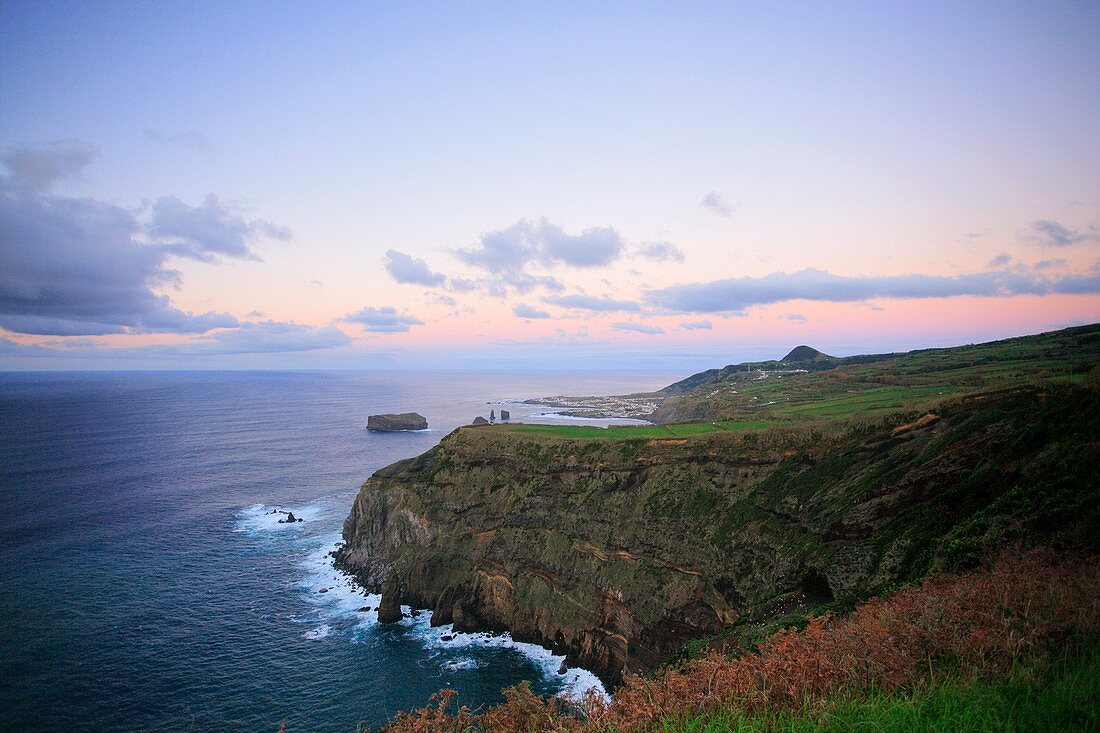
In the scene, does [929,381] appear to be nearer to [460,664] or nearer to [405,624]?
[460,664]

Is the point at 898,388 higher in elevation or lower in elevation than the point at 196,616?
higher

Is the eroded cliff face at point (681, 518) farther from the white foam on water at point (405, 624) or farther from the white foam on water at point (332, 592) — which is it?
the white foam on water at point (332, 592)

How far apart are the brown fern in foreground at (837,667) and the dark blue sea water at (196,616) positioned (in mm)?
10285

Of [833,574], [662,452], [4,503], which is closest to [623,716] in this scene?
[833,574]

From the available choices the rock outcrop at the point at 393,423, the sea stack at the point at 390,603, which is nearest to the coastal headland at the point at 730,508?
the sea stack at the point at 390,603

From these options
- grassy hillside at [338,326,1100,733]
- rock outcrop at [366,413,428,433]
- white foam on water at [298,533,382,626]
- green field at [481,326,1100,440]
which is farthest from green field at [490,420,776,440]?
rock outcrop at [366,413,428,433]

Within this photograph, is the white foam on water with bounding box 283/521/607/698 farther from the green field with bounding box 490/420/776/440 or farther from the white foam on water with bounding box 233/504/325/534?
the green field with bounding box 490/420/776/440

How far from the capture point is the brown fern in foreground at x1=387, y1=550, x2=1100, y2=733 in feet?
20.2

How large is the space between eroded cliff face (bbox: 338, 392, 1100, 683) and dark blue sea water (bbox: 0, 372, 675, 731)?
13.3 ft

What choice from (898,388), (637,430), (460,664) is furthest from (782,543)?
(898,388)

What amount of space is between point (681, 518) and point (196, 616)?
124 ft

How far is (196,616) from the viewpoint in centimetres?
3816

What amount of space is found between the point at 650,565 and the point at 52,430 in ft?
439

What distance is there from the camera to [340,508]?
66.1 m
